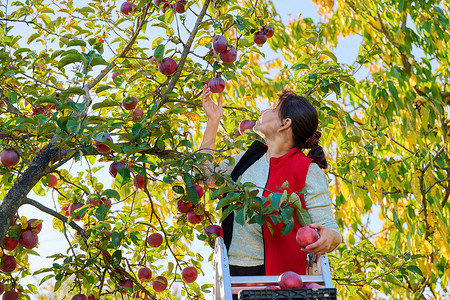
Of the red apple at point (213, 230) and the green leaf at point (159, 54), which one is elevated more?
the green leaf at point (159, 54)

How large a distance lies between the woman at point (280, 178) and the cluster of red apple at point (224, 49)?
0.44ft

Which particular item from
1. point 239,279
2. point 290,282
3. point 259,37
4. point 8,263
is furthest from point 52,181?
point 290,282

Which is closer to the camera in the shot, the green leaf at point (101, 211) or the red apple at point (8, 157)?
the green leaf at point (101, 211)

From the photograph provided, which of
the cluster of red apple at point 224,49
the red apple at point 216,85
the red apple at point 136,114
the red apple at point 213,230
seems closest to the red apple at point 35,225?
the red apple at point 136,114

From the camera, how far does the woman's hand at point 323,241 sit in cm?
162

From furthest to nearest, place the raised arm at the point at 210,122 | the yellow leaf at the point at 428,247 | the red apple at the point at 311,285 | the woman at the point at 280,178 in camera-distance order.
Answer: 1. the yellow leaf at the point at 428,247
2. the raised arm at the point at 210,122
3. the woman at the point at 280,178
4. the red apple at the point at 311,285

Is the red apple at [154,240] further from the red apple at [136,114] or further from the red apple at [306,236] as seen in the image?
the red apple at [306,236]

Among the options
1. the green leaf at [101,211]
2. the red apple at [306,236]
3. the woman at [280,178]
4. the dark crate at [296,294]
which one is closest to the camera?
the dark crate at [296,294]

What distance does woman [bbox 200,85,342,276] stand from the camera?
1.77 meters

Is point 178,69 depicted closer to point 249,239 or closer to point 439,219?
point 249,239

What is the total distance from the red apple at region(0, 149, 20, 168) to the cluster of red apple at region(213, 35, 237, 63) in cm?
78

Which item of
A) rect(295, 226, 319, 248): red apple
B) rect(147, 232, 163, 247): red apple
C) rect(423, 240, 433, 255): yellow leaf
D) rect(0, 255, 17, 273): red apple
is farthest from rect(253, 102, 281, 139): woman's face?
rect(423, 240, 433, 255): yellow leaf

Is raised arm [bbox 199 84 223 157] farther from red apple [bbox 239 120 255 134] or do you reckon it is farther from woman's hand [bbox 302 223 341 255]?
woman's hand [bbox 302 223 341 255]

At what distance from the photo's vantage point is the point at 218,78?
7.34 ft
